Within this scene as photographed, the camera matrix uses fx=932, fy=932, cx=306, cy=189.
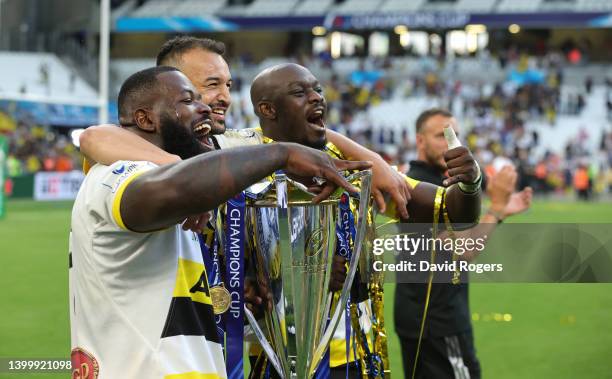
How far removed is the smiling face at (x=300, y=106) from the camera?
308 centimetres

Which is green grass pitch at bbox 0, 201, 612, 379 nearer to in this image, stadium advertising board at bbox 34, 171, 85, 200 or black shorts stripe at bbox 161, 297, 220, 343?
black shorts stripe at bbox 161, 297, 220, 343

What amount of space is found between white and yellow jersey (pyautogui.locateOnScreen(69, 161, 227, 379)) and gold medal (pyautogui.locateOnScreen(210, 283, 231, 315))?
31 cm

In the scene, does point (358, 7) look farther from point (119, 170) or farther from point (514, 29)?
point (119, 170)

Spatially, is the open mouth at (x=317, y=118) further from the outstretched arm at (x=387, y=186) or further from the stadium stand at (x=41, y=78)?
the stadium stand at (x=41, y=78)

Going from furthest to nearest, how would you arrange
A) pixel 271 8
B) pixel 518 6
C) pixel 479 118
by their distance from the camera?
pixel 271 8 < pixel 518 6 < pixel 479 118

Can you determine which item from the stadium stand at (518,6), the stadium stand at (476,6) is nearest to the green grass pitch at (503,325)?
the stadium stand at (518,6)

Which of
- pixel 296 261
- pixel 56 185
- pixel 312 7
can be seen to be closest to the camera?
pixel 296 261

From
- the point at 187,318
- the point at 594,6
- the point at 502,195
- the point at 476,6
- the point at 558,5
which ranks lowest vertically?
the point at 187,318

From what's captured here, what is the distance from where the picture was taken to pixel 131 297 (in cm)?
217

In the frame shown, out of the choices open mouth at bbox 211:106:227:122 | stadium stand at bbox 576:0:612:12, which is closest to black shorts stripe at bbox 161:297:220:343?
open mouth at bbox 211:106:227:122

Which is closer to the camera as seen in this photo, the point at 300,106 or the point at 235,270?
the point at 235,270

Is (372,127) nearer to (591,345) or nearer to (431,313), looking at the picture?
(591,345)

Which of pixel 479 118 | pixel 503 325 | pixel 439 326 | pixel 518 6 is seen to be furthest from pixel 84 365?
pixel 518 6

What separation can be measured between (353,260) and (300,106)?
0.78m
